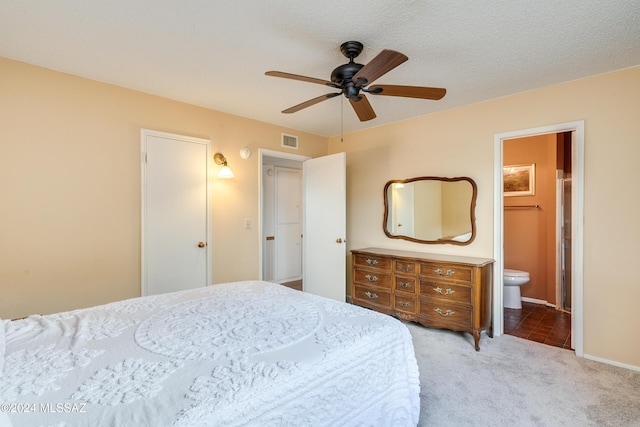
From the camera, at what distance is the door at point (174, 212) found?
9.27 ft

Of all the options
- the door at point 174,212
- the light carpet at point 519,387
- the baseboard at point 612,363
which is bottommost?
the light carpet at point 519,387

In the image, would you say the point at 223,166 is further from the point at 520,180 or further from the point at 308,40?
the point at 520,180

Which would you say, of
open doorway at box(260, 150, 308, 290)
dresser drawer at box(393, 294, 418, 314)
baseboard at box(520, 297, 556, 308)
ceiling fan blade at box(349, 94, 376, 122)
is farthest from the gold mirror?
open doorway at box(260, 150, 308, 290)

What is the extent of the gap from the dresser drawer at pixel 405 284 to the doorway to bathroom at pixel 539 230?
834mm

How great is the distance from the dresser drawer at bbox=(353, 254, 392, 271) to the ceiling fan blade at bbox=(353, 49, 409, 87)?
2050 mm

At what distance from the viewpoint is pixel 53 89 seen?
92.7 inches

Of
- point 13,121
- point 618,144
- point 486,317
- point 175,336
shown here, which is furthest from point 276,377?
point 618,144

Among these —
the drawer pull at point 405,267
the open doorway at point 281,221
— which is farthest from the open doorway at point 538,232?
the open doorway at point 281,221

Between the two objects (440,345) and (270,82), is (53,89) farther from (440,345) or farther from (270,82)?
(440,345)

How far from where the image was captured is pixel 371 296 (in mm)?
3453

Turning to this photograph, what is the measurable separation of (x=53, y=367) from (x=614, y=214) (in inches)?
147

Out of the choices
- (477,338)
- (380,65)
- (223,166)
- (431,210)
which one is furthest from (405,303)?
(223,166)

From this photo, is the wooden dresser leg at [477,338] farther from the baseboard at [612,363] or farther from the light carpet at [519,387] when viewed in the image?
the baseboard at [612,363]

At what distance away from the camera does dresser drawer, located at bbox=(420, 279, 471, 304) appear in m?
2.77
